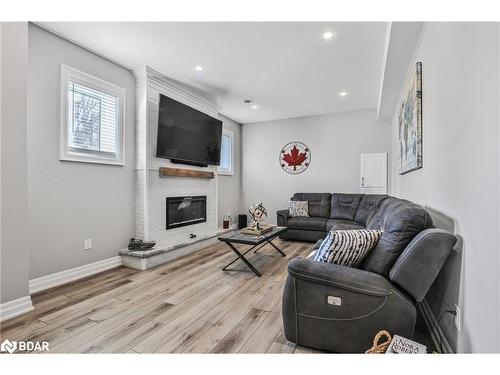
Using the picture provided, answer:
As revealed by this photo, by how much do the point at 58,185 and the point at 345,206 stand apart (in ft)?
14.7

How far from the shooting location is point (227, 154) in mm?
5793

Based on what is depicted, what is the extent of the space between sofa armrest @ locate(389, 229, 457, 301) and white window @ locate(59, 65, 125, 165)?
126 inches

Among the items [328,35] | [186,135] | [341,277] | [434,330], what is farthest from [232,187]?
[434,330]

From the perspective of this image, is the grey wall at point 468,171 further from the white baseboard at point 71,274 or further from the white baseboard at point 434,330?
the white baseboard at point 71,274

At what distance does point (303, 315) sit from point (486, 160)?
4.09ft

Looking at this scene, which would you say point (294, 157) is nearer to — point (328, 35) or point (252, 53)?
point (252, 53)

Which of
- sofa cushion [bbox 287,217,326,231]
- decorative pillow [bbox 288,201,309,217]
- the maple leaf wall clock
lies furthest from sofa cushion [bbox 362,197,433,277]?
the maple leaf wall clock

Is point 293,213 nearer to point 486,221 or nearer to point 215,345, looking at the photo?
point 215,345

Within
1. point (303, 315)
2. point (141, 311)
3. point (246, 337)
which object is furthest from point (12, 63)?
point (303, 315)

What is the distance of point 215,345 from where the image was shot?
5.27ft

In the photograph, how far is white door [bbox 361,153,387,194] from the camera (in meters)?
4.89

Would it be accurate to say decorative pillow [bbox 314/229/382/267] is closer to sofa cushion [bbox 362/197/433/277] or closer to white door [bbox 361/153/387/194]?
sofa cushion [bbox 362/197/433/277]

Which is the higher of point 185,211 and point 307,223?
point 185,211

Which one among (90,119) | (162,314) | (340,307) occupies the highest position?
(90,119)
